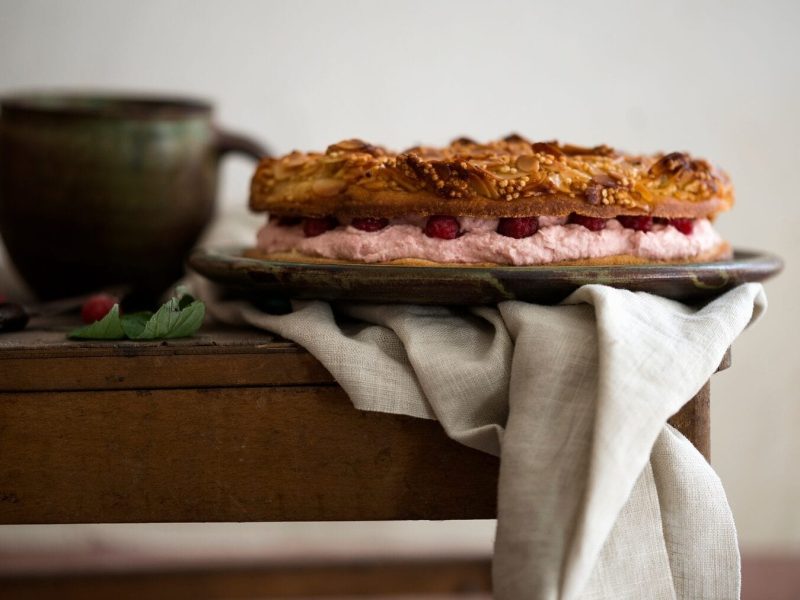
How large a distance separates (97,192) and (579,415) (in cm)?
80

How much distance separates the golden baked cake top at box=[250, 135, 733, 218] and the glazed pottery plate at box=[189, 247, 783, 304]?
0.06 meters

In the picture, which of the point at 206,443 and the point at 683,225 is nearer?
the point at 206,443

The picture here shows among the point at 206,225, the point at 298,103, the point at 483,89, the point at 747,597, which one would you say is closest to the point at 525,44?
the point at 483,89

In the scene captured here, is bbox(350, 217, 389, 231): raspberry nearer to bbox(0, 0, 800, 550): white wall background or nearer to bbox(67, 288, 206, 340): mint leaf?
bbox(67, 288, 206, 340): mint leaf

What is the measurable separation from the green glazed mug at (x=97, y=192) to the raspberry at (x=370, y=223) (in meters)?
0.50

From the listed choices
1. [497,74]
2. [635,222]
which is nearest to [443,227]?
[635,222]

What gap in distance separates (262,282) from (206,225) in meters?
0.53

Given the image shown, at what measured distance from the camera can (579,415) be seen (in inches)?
28.8

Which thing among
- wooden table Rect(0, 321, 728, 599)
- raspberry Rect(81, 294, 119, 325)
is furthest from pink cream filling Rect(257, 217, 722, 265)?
raspberry Rect(81, 294, 119, 325)

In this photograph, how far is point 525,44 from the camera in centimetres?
199

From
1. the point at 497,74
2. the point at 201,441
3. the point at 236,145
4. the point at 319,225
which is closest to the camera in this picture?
the point at 201,441

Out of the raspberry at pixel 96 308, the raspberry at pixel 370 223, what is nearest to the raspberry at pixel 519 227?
the raspberry at pixel 370 223

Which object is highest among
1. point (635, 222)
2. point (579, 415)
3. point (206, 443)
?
point (635, 222)

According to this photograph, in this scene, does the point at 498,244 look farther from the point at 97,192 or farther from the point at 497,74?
the point at 497,74
